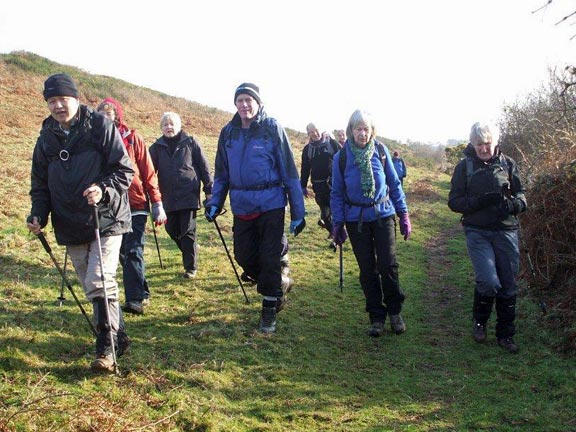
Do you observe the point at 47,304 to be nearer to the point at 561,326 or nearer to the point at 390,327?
the point at 390,327

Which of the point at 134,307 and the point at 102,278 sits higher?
the point at 102,278

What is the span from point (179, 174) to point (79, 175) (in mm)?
2957

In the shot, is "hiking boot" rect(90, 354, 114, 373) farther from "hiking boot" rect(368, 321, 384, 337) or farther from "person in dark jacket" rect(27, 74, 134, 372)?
"hiking boot" rect(368, 321, 384, 337)

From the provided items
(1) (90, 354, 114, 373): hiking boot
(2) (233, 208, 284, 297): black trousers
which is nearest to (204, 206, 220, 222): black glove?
(2) (233, 208, 284, 297): black trousers

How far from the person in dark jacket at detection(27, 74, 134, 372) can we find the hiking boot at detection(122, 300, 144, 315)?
1442 mm

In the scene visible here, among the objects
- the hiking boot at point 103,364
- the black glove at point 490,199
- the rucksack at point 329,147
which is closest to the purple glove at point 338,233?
the black glove at point 490,199

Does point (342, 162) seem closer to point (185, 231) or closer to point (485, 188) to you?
point (485, 188)

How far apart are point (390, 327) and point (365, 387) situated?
5.38ft

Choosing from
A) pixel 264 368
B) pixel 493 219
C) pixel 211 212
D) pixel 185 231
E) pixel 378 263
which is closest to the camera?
pixel 264 368

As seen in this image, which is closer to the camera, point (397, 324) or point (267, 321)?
point (267, 321)

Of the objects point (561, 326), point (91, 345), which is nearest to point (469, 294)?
point (561, 326)

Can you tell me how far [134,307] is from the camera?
243 inches

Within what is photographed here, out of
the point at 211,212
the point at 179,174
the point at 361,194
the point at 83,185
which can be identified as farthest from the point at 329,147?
the point at 83,185

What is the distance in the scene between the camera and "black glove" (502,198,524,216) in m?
5.62
